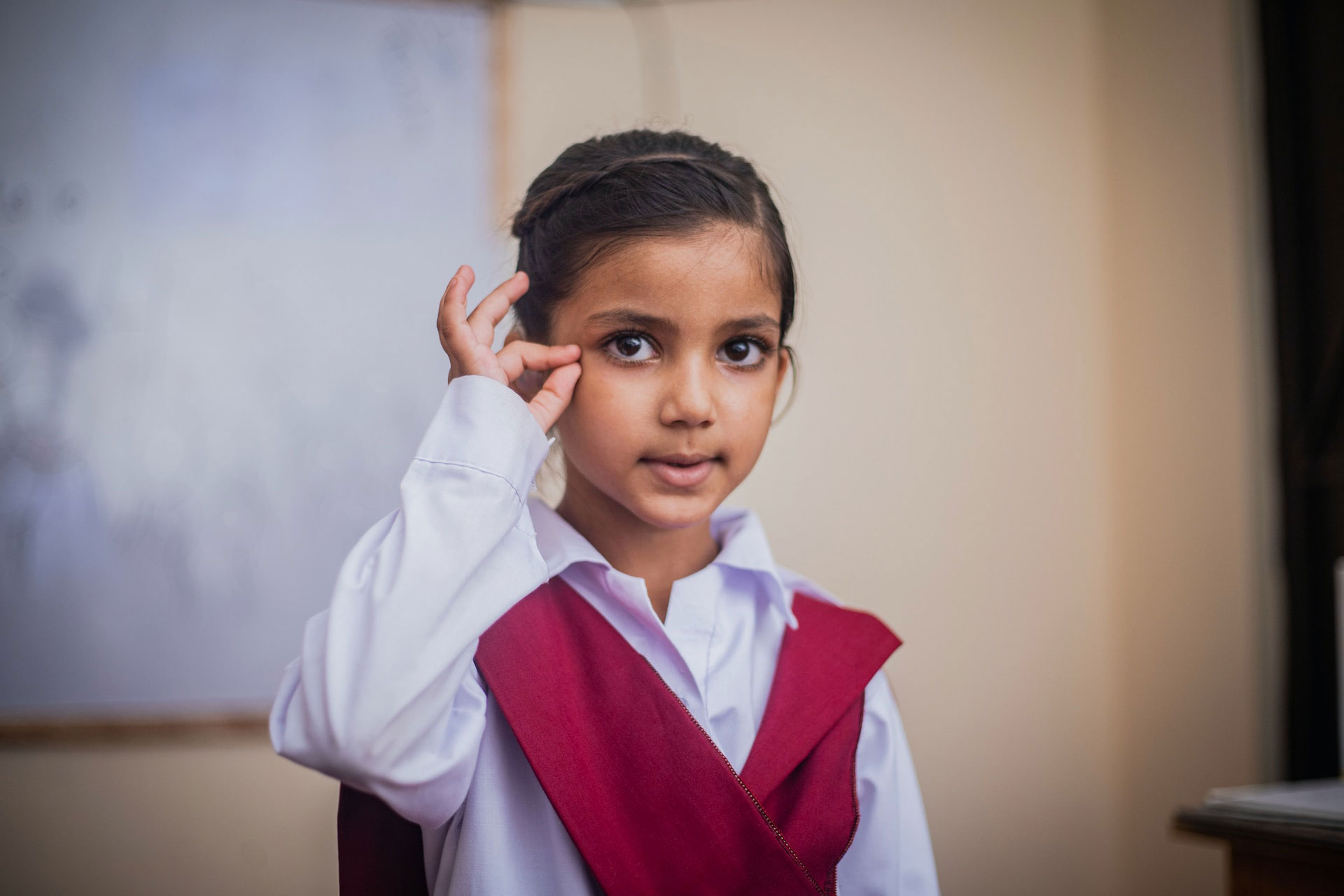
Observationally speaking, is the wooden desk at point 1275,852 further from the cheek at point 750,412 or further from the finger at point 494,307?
the finger at point 494,307

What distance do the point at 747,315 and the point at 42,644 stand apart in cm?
126

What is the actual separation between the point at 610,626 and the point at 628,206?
319 mm

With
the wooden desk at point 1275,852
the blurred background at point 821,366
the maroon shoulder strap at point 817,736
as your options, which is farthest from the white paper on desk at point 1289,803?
A: the maroon shoulder strap at point 817,736

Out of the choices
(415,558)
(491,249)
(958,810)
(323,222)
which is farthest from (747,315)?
(958,810)

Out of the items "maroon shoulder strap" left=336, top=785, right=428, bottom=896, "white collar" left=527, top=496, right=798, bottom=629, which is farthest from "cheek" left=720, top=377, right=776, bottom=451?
"maroon shoulder strap" left=336, top=785, right=428, bottom=896

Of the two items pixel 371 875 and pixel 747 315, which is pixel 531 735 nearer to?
pixel 371 875

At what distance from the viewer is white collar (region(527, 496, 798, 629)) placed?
70 cm

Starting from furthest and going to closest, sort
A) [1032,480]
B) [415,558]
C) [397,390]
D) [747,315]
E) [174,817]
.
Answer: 1. [1032,480]
2. [397,390]
3. [174,817]
4. [747,315]
5. [415,558]

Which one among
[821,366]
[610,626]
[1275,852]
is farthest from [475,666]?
[821,366]

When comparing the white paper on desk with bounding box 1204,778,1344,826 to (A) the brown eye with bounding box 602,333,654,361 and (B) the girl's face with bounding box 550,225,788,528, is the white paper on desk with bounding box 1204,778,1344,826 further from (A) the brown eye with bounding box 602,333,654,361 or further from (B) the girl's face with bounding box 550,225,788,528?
(A) the brown eye with bounding box 602,333,654,361

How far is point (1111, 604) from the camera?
161 cm

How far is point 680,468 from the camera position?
2.22 ft

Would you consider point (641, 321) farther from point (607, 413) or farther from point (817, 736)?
point (817, 736)

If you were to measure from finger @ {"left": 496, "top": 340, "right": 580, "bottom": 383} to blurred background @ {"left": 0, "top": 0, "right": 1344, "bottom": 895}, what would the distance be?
732 mm
